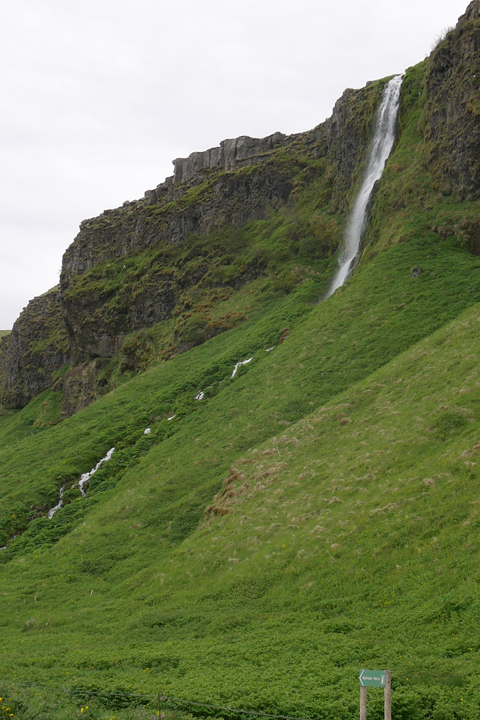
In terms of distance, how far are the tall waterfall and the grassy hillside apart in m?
3.32

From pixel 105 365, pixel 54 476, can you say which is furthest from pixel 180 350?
pixel 54 476

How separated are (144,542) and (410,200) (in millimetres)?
44107

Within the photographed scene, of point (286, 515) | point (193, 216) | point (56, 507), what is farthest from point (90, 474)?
point (193, 216)

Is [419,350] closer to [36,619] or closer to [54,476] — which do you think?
[36,619]

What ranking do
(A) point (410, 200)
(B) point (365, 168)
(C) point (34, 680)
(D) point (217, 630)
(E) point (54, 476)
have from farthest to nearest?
1. (B) point (365, 168)
2. (A) point (410, 200)
3. (E) point (54, 476)
4. (D) point (217, 630)
5. (C) point (34, 680)

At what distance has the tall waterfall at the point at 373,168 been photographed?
221ft

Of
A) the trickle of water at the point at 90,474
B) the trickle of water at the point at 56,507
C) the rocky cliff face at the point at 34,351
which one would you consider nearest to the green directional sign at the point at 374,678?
the trickle of water at the point at 56,507

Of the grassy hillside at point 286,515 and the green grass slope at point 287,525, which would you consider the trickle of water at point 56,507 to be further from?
the green grass slope at point 287,525

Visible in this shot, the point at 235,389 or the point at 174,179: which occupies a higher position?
the point at 174,179

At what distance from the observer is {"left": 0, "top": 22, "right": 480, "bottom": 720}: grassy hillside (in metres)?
15.2

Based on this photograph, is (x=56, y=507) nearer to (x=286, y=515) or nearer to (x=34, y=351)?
(x=286, y=515)

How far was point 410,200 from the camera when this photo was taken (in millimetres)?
58031

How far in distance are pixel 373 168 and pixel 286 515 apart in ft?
180

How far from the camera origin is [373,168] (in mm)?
69562
